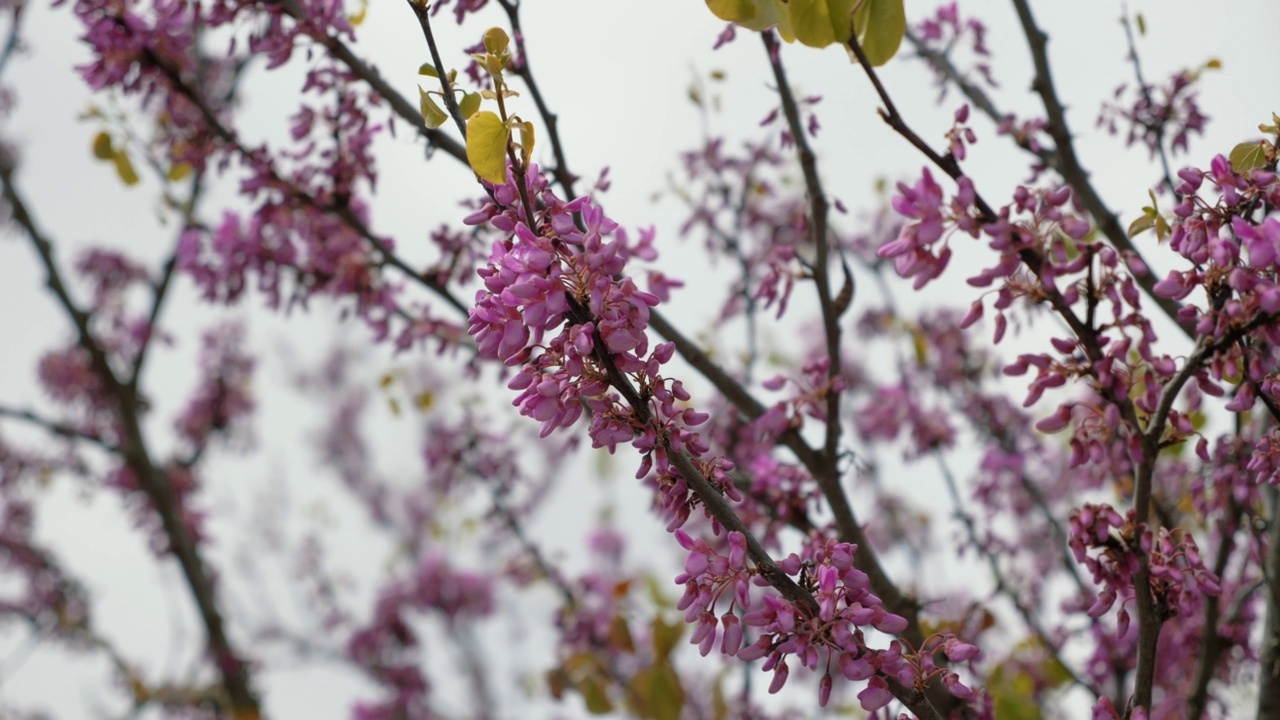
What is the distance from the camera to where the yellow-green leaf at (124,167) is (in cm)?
245

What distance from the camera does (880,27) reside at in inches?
41.7

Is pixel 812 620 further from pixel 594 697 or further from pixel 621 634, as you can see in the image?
pixel 594 697

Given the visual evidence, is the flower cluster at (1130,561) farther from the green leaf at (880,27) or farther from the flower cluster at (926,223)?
the green leaf at (880,27)

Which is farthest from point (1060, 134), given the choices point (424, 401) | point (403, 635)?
point (403, 635)

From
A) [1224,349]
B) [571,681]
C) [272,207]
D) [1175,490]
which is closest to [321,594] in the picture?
[571,681]

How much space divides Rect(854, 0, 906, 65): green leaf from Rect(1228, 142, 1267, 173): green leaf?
0.46 m

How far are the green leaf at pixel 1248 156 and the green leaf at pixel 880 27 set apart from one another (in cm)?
46

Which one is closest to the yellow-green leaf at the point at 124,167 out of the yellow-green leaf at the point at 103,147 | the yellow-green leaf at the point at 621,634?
the yellow-green leaf at the point at 103,147

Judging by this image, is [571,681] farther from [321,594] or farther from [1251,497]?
[321,594]

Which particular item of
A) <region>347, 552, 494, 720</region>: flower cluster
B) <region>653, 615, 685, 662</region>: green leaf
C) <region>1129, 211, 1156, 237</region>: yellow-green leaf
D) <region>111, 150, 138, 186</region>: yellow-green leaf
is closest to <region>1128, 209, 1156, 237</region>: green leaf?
<region>1129, 211, 1156, 237</region>: yellow-green leaf

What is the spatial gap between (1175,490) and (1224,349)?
6.20 ft

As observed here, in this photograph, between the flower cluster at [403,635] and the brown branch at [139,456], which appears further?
the flower cluster at [403,635]

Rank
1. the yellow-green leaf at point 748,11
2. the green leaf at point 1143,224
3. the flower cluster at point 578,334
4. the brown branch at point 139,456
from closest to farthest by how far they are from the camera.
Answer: the flower cluster at point 578,334 < the yellow-green leaf at point 748,11 < the green leaf at point 1143,224 < the brown branch at point 139,456

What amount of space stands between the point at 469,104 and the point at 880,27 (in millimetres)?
462
